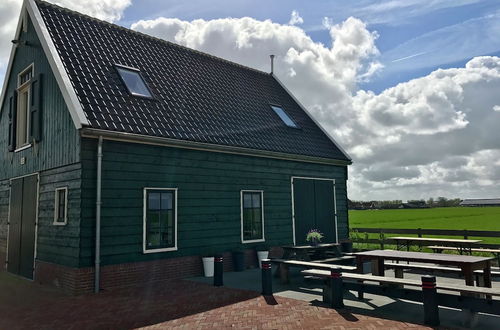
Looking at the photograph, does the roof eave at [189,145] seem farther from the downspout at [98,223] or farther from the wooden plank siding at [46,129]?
the wooden plank siding at [46,129]

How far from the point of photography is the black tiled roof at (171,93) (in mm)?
11453

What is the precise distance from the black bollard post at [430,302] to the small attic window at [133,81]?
9248mm

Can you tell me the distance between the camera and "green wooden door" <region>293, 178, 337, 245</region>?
15852mm

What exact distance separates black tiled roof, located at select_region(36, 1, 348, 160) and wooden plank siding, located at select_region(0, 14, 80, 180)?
2.39ft

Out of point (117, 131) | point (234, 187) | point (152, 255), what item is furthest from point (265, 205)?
point (117, 131)

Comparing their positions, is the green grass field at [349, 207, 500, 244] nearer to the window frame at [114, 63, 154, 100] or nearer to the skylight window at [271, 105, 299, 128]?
the skylight window at [271, 105, 299, 128]

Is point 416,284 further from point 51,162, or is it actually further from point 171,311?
point 51,162

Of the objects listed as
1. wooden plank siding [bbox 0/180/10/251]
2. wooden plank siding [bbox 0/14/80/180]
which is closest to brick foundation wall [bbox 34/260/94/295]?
wooden plank siding [bbox 0/14/80/180]

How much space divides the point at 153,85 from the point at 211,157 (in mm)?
3031

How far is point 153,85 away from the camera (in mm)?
13359

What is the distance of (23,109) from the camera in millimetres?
14016

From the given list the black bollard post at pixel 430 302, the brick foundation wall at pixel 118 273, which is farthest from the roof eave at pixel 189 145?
the black bollard post at pixel 430 302

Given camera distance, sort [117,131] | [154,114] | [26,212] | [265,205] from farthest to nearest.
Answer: [265,205] < [26,212] < [154,114] < [117,131]

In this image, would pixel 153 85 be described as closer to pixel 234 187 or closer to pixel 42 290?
pixel 234 187
